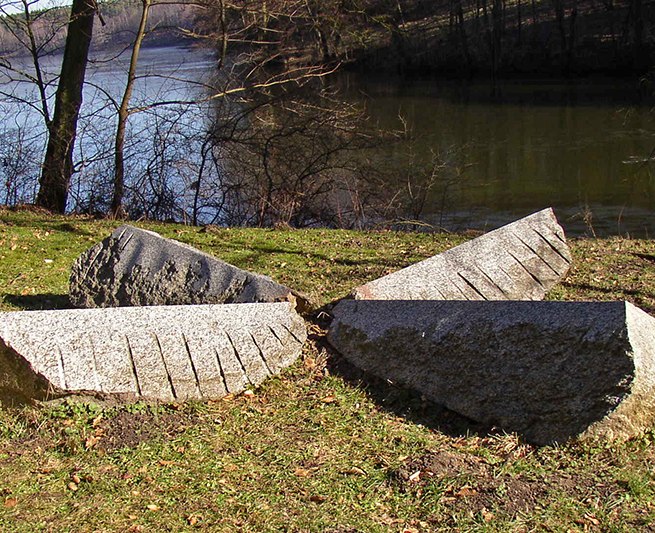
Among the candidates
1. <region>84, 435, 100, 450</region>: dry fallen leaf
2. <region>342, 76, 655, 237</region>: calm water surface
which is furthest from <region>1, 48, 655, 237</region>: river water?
<region>84, 435, 100, 450</region>: dry fallen leaf

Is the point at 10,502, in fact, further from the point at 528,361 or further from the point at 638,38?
the point at 638,38

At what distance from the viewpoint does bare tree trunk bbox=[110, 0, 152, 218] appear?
505 inches

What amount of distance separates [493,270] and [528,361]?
2.36 m

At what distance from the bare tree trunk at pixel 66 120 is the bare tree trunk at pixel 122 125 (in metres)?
0.98

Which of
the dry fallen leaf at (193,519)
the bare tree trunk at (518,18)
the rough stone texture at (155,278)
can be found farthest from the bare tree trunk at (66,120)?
the bare tree trunk at (518,18)

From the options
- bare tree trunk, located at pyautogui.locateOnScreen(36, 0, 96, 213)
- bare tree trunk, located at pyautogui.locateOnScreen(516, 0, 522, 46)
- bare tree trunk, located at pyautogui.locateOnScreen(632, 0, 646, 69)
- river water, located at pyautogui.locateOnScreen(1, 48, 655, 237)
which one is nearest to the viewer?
bare tree trunk, located at pyautogui.locateOnScreen(36, 0, 96, 213)

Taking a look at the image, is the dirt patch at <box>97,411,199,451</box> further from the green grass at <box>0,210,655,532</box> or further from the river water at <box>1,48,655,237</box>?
the river water at <box>1,48,655,237</box>

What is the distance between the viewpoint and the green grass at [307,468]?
362 cm

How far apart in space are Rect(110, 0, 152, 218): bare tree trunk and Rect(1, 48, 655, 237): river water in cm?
46

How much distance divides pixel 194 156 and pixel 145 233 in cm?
800

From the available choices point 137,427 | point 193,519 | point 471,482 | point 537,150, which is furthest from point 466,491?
point 537,150

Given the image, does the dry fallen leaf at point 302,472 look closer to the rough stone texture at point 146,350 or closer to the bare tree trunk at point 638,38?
the rough stone texture at point 146,350

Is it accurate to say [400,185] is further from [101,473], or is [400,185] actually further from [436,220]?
Result: [101,473]

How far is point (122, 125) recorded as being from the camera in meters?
13.0
